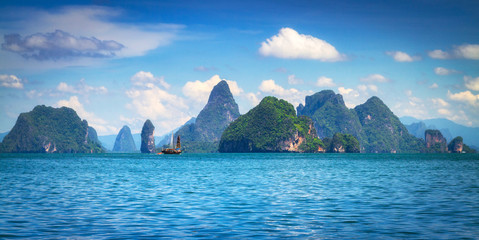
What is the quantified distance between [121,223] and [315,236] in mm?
8056

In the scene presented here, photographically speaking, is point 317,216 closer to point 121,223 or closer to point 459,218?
point 459,218

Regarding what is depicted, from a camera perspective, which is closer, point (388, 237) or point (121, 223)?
point (388, 237)

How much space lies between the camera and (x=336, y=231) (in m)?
16.4

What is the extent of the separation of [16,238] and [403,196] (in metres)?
22.7

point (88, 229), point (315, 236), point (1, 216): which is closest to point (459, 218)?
point (315, 236)

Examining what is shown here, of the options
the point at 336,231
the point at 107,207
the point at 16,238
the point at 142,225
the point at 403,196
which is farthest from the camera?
the point at 403,196

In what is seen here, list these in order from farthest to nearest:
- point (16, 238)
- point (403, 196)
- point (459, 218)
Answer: point (403, 196)
point (459, 218)
point (16, 238)

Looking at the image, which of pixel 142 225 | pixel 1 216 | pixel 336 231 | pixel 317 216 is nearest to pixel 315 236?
pixel 336 231

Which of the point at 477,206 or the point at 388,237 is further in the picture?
the point at 477,206

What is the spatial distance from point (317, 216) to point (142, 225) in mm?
7929

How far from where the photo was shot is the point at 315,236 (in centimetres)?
1548

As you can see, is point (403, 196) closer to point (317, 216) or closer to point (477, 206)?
point (477, 206)

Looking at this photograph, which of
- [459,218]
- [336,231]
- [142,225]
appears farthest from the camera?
[459,218]

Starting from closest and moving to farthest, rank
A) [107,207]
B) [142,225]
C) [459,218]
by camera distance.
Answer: [142,225], [459,218], [107,207]
